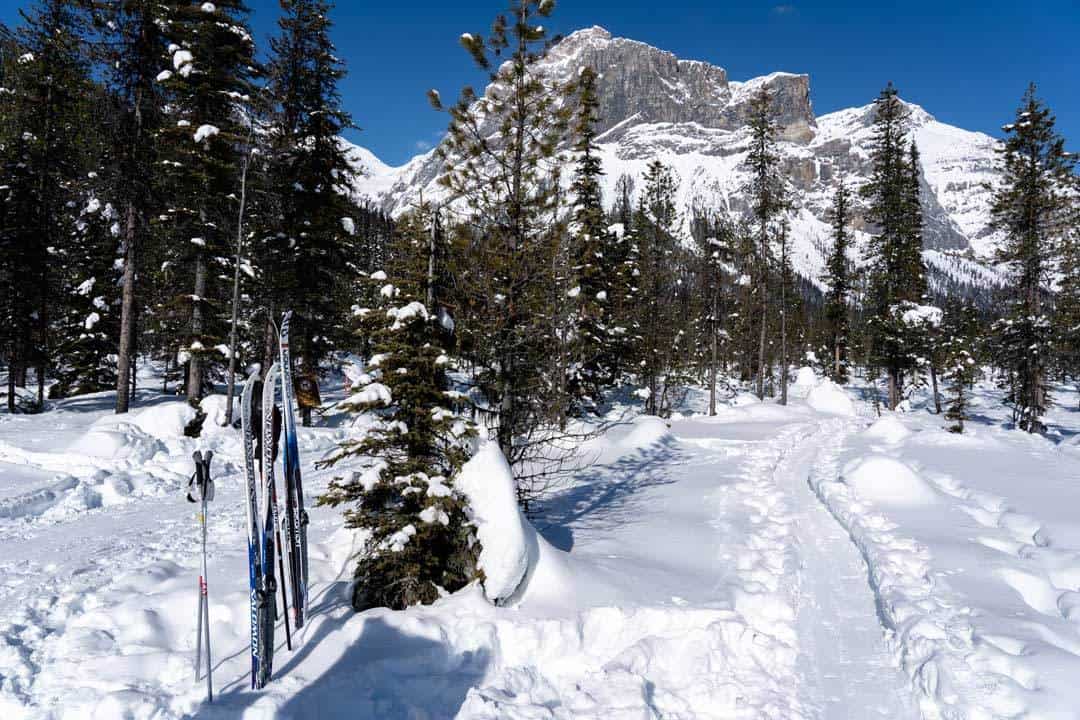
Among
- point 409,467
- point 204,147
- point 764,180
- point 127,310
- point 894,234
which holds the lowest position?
point 409,467

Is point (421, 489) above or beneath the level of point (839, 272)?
beneath

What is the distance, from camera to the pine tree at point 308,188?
1967cm

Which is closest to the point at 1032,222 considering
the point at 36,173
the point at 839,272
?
the point at 839,272

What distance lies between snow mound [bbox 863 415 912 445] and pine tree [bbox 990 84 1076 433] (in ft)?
38.7

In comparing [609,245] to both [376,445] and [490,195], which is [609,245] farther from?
[376,445]

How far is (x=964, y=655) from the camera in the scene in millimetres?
5531

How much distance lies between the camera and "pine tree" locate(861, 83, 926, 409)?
34062 millimetres

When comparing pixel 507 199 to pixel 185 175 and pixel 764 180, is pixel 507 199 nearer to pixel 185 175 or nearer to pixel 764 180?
pixel 185 175

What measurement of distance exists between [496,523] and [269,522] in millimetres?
2655

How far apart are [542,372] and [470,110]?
464cm

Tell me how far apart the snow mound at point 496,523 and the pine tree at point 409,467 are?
20 centimetres

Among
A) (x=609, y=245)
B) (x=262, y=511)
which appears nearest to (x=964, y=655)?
(x=262, y=511)

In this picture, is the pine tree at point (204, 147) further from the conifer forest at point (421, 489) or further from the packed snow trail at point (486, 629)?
the packed snow trail at point (486, 629)

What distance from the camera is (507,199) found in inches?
374
